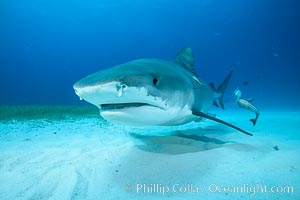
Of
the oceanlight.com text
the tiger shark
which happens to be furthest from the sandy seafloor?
the tiger shark

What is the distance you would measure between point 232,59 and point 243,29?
14.3m

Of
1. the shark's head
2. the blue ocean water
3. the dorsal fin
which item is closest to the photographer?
the shark's head

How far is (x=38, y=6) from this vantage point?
204ft

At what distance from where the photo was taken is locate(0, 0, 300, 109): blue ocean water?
48.3 m

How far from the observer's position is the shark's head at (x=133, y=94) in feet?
7.32

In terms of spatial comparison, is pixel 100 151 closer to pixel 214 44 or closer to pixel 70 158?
pixel 70 158

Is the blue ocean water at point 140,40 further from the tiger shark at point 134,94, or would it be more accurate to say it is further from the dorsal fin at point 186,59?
the tiger shark at point 134,94

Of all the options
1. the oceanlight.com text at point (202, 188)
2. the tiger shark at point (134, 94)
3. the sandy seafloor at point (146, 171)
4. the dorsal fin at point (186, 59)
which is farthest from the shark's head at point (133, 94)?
the dorsal fin at point (186, 59)

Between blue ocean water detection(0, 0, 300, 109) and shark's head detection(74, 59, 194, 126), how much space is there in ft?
126

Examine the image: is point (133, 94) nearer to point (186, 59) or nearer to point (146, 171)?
point (146, 171)

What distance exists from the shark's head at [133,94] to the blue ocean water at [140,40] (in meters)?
38.5

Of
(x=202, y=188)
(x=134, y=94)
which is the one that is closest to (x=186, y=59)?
(x=134, y=94)

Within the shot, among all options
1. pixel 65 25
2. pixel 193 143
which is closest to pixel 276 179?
pixel 193 143

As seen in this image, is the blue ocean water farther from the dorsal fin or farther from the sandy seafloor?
the sandy seafloor
